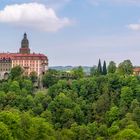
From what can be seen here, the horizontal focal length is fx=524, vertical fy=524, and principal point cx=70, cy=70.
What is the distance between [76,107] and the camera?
11338 centimetres

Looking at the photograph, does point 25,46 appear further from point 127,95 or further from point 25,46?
point 127,95

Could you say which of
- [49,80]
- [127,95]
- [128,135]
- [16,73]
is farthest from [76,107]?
[16,73]

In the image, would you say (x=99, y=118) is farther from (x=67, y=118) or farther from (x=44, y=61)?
(x=44, y=61)

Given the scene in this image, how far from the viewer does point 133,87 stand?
12900 cm

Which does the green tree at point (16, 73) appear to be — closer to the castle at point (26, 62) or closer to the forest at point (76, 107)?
the forest at point (76, 107)

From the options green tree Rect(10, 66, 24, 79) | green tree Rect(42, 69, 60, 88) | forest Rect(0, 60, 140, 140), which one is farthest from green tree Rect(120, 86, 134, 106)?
green tree Rect(10, 66, 24, 79)

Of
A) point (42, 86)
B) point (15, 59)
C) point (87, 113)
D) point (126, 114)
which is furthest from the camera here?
point (15, 59)

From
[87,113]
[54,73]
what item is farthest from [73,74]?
[87,113]

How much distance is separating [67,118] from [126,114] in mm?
12222

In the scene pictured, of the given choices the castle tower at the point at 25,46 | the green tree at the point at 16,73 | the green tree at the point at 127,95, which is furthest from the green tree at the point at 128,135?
the castle tower at the point at 25,46

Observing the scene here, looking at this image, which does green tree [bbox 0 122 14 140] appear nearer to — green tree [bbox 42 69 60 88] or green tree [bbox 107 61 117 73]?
green tree [bbox 42 69 60 88]

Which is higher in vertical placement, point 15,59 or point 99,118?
point 15,59

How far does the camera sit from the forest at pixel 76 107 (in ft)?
247

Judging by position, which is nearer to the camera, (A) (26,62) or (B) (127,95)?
(B) (127,95)
